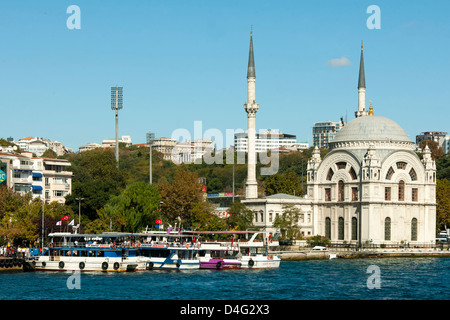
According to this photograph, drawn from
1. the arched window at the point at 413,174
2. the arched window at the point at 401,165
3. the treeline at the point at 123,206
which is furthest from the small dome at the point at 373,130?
the treeline at the point at 123,206

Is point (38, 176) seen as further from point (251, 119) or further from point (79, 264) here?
point (79, 264)

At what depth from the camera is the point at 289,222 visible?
9925 cm

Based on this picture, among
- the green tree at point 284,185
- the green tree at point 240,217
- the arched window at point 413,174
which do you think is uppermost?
the arched window at point 413,174

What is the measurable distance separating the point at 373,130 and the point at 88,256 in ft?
159

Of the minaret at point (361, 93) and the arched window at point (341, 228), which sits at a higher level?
the minaret at point (361, 93)

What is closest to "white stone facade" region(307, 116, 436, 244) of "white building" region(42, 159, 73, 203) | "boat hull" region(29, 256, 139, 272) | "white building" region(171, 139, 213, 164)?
"white building" region(42, 159, 73, 203)

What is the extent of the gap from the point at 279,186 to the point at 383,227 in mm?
23469

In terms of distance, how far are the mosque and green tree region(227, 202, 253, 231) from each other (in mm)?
2982

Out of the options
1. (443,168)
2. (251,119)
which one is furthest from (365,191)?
(443,168)

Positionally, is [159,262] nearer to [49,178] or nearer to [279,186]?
[49,178]

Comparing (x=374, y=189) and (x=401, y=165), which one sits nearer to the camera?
(x=374, y=189)

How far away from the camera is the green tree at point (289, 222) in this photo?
9919 centimetres

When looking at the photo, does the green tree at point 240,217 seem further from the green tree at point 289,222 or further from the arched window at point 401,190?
the arched window at point 401,190
